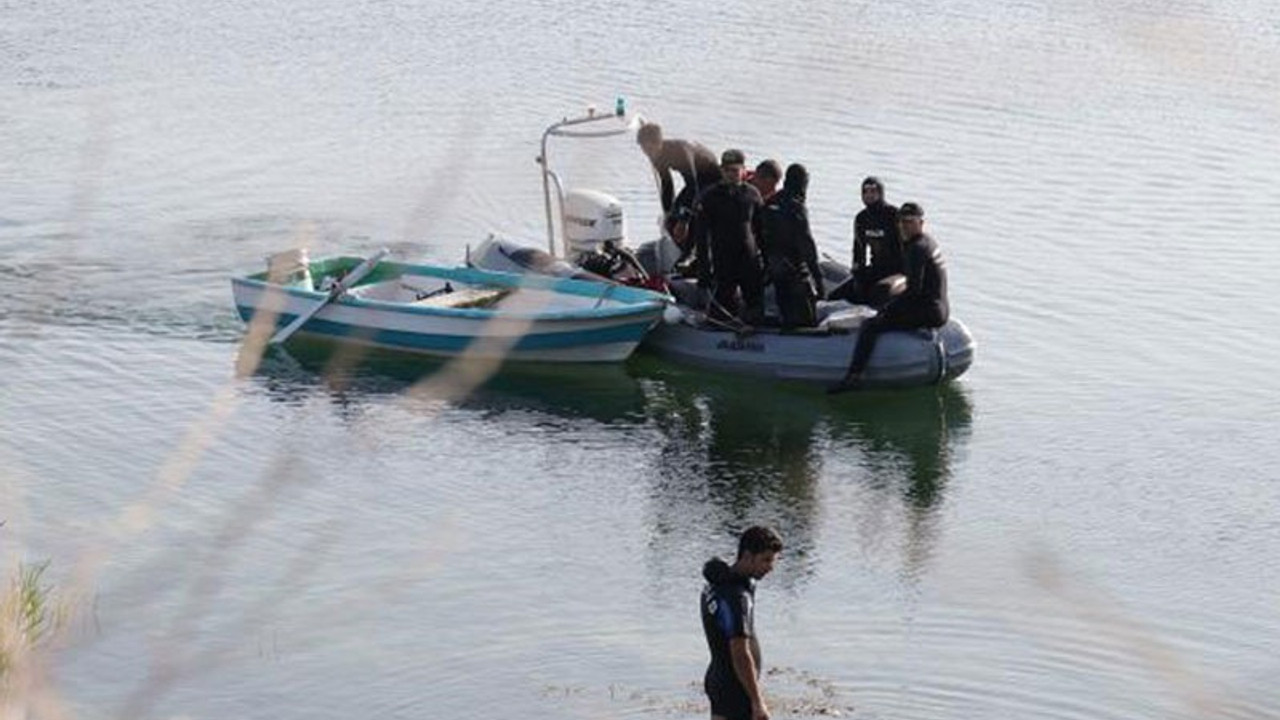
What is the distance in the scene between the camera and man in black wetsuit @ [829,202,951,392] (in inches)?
800

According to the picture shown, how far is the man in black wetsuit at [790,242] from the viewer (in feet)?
69.7

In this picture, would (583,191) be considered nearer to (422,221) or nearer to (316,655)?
(422,221)

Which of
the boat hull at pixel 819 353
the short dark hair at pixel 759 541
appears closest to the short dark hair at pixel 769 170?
the boat hull at pixel 819 353

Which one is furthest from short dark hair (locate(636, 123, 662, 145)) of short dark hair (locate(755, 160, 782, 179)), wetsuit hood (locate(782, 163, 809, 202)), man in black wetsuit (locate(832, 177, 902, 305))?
man in black wetsuit (locate(832, 177, 902, 305))

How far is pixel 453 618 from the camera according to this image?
50.6 feet

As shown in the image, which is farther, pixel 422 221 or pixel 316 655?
pixel 422 221

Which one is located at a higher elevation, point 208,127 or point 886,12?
point 886,12

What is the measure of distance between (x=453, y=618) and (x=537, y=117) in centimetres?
1869

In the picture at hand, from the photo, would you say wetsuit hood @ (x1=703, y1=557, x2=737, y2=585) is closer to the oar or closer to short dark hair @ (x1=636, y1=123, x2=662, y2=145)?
short dark hair @ (x1=636, y1=123, x2=662, y2=145)

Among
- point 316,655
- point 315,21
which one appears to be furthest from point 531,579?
point 315,21

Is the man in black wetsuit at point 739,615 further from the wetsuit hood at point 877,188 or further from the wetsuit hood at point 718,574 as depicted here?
the wetsuit hood at point 877,188

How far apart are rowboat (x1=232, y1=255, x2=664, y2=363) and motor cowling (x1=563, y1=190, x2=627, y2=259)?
88 cm

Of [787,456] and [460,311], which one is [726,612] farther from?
[460,311]

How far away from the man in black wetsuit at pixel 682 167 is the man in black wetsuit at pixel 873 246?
4.97 ft
